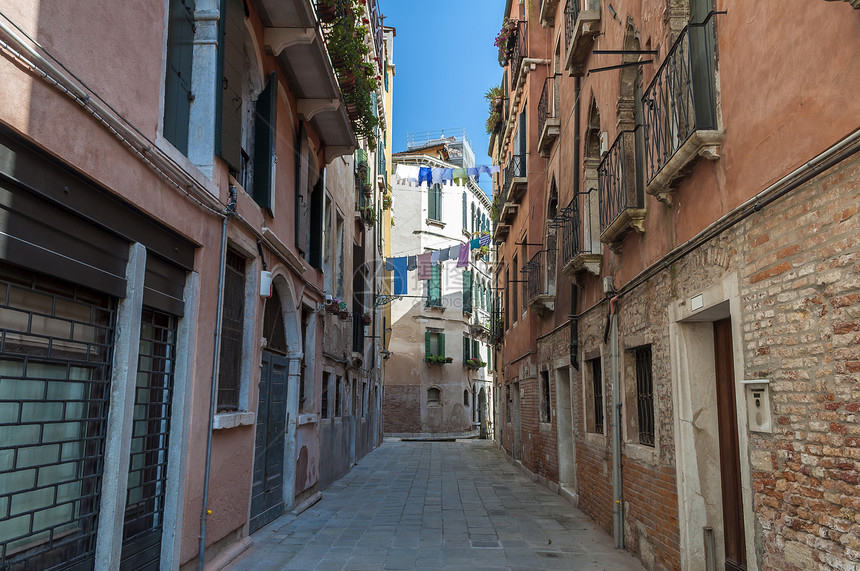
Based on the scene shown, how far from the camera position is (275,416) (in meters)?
8.76

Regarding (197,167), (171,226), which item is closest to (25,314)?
(171,226)

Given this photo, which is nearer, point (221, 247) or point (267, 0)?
point (221, 247)

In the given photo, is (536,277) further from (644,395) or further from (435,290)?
(435,290)

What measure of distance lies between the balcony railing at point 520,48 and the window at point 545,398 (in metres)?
7.35

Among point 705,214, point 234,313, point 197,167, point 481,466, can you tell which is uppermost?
point 197,167

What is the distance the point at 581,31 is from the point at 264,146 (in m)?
4.26

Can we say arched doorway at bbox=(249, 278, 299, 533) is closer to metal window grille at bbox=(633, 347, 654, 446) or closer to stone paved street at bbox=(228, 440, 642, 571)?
stone paved street at bbox=(228, 440, 642, 571)

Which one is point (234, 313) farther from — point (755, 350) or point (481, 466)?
point (481, 466)

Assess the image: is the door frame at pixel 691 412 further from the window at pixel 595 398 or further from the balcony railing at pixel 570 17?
the balcony railing at pixel 570 17

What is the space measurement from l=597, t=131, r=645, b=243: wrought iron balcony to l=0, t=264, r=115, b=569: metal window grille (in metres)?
4.67

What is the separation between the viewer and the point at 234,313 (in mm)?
7055

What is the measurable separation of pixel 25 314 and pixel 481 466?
1432 cm

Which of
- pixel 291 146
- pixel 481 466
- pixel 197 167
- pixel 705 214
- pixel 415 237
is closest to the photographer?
pixel 705 214

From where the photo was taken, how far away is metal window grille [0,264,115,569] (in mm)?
3449
